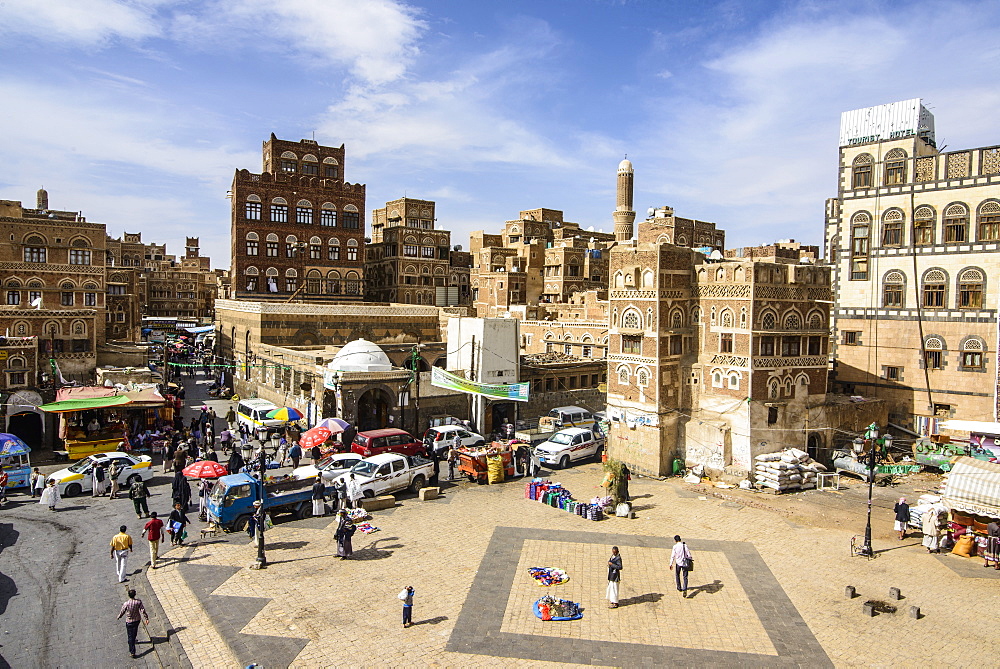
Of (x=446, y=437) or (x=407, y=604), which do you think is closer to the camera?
(x=407, y=604)

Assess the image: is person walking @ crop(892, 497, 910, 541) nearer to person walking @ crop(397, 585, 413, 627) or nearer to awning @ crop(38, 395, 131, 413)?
person walking @ crop(397, 585, 413, 627)

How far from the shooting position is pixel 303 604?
16047 mm

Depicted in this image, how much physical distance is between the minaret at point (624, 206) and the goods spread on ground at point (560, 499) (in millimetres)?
53923

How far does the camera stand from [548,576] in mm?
17734

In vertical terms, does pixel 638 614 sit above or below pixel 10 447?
below

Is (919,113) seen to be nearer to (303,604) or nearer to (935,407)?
(935,407)

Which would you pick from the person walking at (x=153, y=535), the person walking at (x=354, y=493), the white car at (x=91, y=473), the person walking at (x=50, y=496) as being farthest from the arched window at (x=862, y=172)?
the person walking at (x=50, y=496)

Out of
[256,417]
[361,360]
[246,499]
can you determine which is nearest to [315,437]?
[246,499]

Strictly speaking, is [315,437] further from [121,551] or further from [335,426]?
[121,551]

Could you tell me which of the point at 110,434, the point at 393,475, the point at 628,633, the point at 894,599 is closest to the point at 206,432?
the point at 110,434

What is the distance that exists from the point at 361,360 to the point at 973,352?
99.3ft

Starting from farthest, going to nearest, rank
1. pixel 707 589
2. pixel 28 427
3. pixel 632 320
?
pixel 28 427 < pixel 632 320 < pixel 707 589

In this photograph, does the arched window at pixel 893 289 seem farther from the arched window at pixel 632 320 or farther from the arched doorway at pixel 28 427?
the arched doorway at pixel 28 427

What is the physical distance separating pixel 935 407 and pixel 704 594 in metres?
23.6
